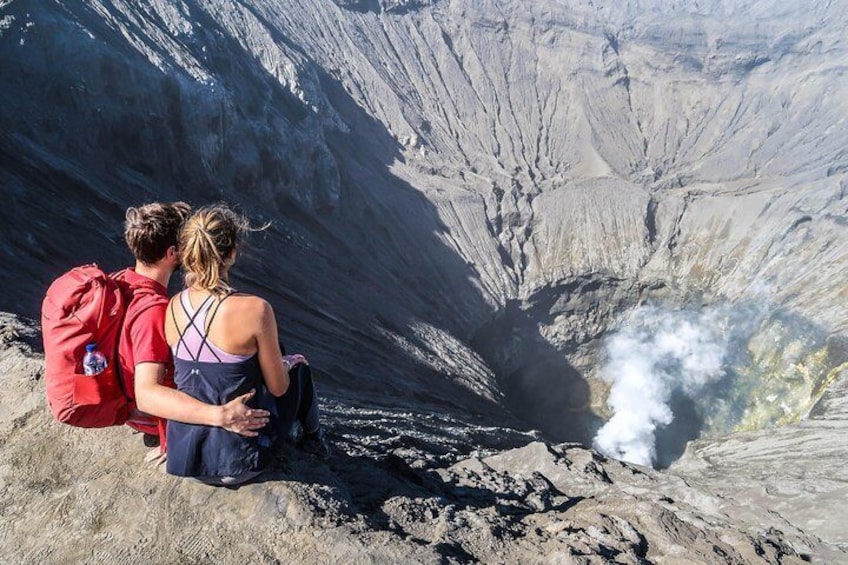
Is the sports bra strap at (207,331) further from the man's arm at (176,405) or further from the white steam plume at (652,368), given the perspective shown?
the white steam plume at (652,368)

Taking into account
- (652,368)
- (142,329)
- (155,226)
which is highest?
(652,368)

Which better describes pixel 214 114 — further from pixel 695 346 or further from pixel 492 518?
pixel 695 346

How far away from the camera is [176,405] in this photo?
124 inches

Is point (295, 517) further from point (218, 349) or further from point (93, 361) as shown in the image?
point (93, 361)

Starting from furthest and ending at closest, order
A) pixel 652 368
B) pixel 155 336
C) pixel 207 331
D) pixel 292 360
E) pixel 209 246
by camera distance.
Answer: pixel 652 368 → pixel 292 360 → pixel 155 336 → pixel 207 331 → pixel 209 246

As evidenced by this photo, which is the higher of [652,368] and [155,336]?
[652,368]

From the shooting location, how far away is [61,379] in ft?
10.9

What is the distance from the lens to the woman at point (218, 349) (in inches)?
119

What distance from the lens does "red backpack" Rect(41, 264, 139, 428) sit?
328 centimetres

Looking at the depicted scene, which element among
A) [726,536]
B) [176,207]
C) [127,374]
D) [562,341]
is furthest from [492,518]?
[562,341]

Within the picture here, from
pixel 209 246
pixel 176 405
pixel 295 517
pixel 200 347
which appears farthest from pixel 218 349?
pixel 295 517

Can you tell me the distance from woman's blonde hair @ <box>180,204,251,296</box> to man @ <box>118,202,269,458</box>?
14.0 inches

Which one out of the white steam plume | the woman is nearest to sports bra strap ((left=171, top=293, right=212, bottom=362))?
the woman

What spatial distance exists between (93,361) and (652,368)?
35485mm
